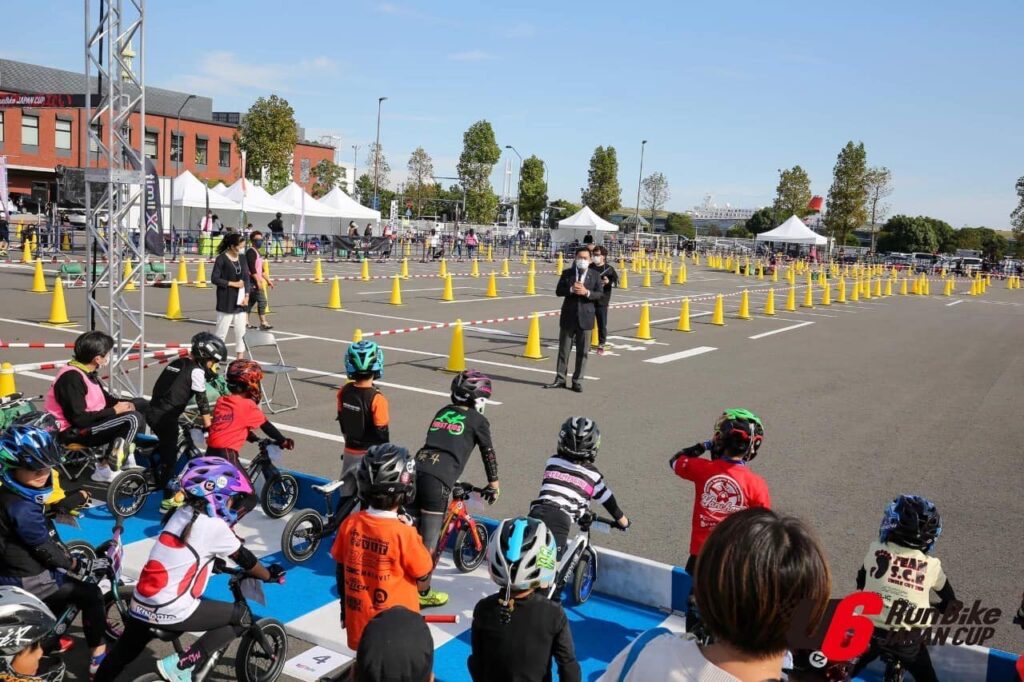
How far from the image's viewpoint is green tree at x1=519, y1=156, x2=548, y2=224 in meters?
90.3

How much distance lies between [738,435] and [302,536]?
10.4ft

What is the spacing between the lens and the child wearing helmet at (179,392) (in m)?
6.62

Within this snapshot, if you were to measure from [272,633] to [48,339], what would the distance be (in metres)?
12.2

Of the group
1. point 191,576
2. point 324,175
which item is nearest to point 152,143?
point 324,175

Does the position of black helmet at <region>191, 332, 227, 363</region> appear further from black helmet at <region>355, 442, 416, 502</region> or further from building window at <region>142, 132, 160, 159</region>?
building window at <region>142, 132, 160, 159</region>

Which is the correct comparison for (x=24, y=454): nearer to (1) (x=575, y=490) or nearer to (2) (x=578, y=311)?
(1) (x=575, y=490)

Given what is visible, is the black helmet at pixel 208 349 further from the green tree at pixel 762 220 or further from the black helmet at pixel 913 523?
the green tree at pixel 762 220

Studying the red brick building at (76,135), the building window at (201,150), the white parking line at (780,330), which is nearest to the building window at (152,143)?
the red brick building at (76,135)

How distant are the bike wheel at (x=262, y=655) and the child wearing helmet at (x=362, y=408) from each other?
165 cm

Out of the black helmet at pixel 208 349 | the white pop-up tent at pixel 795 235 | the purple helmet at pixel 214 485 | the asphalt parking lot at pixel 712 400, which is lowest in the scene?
the asphalt parking lot at pixel 712 400

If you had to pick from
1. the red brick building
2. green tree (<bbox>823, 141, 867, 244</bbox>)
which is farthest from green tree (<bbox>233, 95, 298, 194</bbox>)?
green tree (<bbox>823, 141, 867, 244</bbox>)

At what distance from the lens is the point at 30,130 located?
55688mm

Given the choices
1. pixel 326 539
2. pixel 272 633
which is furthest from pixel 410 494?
pixel 326 539

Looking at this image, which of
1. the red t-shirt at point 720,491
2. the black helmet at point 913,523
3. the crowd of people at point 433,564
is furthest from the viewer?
the red t-shirt at point 720,491
